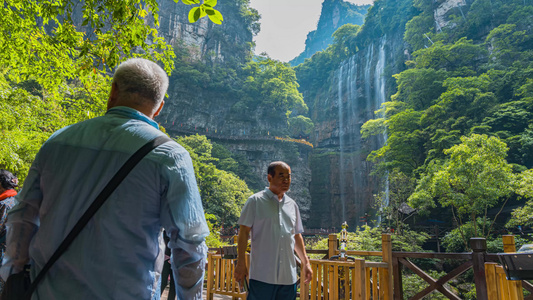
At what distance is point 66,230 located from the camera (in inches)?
35.4

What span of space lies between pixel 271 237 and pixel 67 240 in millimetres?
1737

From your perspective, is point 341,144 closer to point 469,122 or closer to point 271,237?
point 469,122

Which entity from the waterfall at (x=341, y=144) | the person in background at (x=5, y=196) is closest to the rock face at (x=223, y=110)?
the waterfall at (x=341, y=144)

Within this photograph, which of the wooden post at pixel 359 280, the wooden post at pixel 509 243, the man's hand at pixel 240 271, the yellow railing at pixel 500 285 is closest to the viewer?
the man's hand at pixel 240 271

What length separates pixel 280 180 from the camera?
2.69 metres

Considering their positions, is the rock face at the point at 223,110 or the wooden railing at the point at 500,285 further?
the rock face at the point at 223,110

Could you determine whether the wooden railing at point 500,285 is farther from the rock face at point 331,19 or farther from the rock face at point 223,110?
the rock face at point 331,19

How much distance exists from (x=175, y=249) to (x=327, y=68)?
1637 inches

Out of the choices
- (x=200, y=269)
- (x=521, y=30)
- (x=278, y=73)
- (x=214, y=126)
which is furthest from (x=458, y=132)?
(x=214, y=126)

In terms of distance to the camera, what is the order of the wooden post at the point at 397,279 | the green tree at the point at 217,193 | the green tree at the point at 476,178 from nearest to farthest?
the wooden post at the point at 397,279 < the green tree at the point at 476,178 < the green tree at the point at 217,193

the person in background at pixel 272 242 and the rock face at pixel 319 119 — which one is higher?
the rock face at pixel 319 119

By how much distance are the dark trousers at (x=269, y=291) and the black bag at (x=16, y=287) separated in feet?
5.51

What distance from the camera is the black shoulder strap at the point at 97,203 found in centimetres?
87

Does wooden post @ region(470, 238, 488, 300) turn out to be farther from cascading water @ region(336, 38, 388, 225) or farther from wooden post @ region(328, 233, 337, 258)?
cascading water @ region(336, 38, 388, 225)
